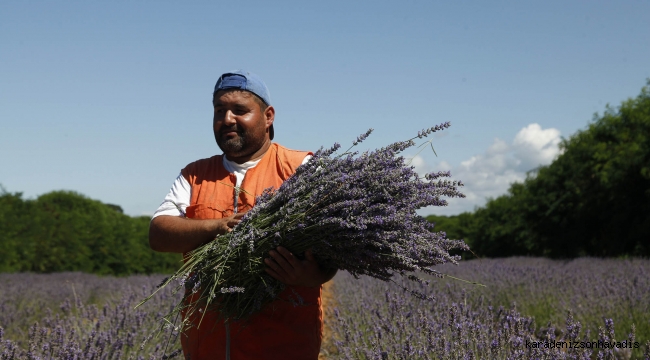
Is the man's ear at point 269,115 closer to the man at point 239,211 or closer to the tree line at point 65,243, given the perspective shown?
the man at point 239,211

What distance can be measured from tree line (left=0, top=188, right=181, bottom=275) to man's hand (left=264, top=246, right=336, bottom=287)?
40.0 feet

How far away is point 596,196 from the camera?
20.1 metres

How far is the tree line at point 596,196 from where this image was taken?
1830 centimetres

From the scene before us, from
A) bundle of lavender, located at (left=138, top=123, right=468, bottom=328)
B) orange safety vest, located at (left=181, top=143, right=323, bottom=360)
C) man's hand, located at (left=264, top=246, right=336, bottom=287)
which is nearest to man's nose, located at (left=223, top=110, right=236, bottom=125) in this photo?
orange safety vest, located at (left=181, top=143, right=323, bottom=360)

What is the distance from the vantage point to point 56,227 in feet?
47.2

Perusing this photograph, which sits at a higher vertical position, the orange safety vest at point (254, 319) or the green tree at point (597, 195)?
the green tree at point (597, 195)

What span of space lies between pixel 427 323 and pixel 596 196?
19275 millimetres

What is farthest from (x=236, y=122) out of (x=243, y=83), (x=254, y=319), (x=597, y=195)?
(x=597, y=195)

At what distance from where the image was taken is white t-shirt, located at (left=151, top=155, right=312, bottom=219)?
230 centimetres

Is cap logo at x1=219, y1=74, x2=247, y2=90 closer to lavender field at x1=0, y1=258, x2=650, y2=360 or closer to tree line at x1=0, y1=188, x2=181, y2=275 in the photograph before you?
lavender field at x1=0, y1=258, x2=650, y2=360

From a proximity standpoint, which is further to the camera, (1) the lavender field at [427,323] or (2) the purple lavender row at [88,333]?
(2) the purple lavender row at [88,333]

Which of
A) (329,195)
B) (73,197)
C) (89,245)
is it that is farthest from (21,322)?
(73,197)

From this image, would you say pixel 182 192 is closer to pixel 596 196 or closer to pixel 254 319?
pixel 254 319

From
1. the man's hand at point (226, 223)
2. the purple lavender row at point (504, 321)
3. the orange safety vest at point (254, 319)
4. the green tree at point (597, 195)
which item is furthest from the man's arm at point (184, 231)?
the green tree at point (597, 195)
